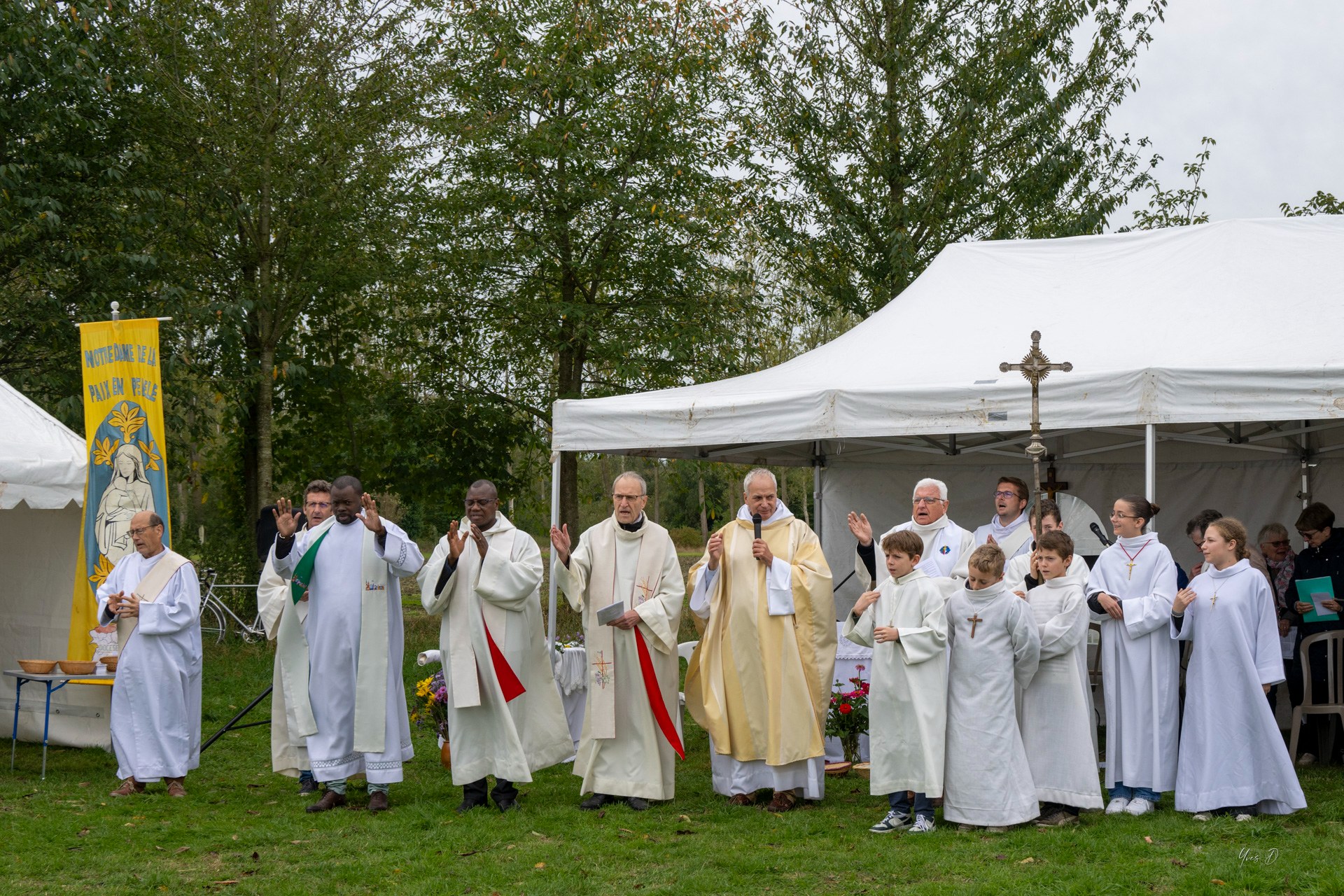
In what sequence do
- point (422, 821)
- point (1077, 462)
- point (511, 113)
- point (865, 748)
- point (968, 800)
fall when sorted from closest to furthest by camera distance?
point (968, 800)
point (422, 821)
point (865, 748)
point (1077, 462)
point (511, 113)

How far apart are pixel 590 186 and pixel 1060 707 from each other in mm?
11517

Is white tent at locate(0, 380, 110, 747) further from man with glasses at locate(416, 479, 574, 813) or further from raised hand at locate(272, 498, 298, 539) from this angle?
man with glasses at locate(416, 479, 574, 813)

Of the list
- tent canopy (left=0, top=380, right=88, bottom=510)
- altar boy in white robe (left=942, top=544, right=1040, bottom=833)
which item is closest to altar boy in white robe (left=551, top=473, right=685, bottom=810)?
altar boy in white robe (left=942, top=544, right=1040, bottom=833)

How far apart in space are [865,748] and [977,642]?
7.70 ft

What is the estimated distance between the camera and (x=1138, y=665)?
6.82m

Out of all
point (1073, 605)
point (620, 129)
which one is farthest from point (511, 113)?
point (1073, 605)

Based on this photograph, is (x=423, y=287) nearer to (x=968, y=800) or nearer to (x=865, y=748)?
(x=865, y=748)

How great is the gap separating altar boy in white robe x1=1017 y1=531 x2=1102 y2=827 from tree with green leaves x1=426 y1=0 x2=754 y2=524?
32.6 feet

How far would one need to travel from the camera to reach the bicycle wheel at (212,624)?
15.6 meters

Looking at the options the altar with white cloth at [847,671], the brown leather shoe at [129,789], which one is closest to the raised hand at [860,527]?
the altar with white cloth at [847,671]

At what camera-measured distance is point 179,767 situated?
778 cm

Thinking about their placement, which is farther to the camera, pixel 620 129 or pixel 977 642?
pixel 620 129

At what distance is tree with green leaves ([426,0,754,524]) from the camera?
1658cm

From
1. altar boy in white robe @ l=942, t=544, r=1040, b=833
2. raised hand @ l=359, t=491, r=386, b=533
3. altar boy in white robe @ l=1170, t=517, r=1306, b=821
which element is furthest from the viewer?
raised hand @ l=359, t=491, r=386, b=533
